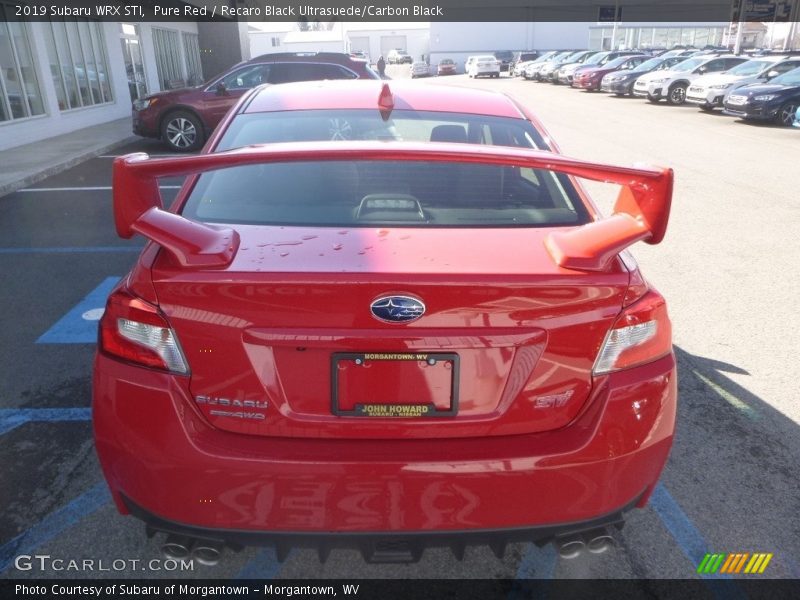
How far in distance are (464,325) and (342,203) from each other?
839 millimetres

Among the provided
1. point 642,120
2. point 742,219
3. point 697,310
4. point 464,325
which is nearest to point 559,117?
point 642,120

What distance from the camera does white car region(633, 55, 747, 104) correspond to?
22.9 metres

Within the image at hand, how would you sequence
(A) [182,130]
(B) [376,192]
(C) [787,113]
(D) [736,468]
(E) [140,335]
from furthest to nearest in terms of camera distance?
1. (C) [787,113]
2. (A) [182,130]
3. (D) [736,468]
4. (B) [376,192]
5. (E) [140,335]

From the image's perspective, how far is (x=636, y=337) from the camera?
197 centimetres

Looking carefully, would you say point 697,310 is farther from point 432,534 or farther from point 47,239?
point 47,239

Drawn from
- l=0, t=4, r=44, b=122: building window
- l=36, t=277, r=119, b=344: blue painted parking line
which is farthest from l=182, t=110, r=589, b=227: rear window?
l=0, t=4, r=44, b=122: building window

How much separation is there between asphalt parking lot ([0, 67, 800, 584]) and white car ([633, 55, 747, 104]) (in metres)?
16.8

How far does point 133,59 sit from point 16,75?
25.1 ft

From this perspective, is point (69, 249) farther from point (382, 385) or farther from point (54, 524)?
point (382, 385)

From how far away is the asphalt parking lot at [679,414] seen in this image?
251 centimetres

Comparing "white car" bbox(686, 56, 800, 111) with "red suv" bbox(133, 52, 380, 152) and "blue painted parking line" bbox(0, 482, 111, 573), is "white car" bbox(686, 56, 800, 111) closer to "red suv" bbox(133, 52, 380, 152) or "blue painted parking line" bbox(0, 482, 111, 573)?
"red suv" bbox(133, 52, 380, 152)

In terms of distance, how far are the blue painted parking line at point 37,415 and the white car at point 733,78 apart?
67.3 feet

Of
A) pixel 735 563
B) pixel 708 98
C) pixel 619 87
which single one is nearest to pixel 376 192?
pixel 735 563
